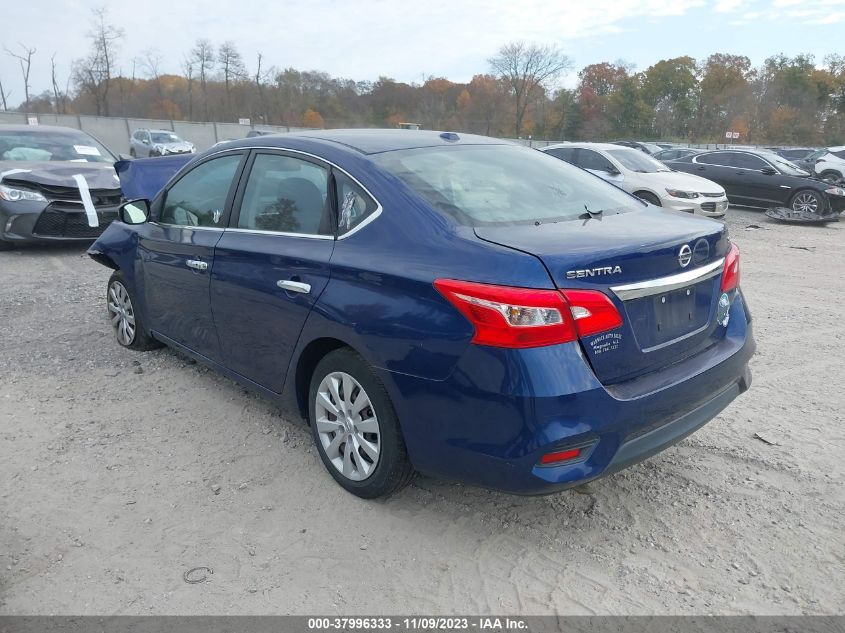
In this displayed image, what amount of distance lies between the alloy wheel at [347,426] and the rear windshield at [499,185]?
916 mm

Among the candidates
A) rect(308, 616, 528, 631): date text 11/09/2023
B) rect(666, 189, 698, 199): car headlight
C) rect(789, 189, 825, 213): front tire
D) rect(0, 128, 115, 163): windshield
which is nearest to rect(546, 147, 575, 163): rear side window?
rect(666, 189, 698, 199): car headlight

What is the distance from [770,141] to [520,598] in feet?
219

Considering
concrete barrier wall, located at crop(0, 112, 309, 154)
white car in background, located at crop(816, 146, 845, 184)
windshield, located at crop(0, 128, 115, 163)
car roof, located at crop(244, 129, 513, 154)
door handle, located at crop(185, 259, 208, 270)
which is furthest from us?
concrete barrier wall, located at crop(0, 112, 309, 154)

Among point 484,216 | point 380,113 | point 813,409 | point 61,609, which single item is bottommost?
point 61,609

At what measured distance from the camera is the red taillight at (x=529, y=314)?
2.39 m

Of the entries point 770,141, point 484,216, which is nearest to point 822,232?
point 484,216

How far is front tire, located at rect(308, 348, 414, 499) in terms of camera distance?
9.37ft

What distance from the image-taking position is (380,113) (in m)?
67.0

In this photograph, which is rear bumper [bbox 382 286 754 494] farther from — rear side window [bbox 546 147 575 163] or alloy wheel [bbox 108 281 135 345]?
rear side window [bbox 546 147 575 163]

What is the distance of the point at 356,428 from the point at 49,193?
7.35 meters

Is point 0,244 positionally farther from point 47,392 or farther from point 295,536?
point 295,536

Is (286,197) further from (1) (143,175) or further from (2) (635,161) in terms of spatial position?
(2) (635,161)

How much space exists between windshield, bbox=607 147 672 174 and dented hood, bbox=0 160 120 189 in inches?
354

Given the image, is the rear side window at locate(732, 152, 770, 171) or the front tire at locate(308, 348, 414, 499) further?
the rear side window at locate(732, 152, 770, 171)
